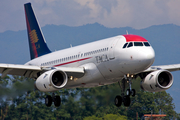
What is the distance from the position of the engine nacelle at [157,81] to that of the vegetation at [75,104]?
2.31 meters

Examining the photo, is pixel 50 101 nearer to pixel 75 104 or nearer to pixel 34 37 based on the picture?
pixel 75 104

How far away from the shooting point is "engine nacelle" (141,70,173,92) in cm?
2562

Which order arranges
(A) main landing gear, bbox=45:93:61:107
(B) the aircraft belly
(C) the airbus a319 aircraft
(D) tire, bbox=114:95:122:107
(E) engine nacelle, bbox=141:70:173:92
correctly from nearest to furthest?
1. (C) the airbus a319 aircraft
2. (B) the aircraft belly
3. (E) engine nacelle, bbox=141:70:173:92
4. (D) tire, bbox=114:95:122:107
5. (A) main landing gear, bbox=45:93:61:107

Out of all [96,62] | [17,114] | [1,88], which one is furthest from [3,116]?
[96,62]

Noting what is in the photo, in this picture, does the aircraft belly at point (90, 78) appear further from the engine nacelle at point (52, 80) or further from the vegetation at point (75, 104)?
the vegetation at point (75, 104)

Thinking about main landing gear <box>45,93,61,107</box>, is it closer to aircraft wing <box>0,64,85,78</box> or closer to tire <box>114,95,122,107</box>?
aircraft wing <box>0,64,85,78</box>

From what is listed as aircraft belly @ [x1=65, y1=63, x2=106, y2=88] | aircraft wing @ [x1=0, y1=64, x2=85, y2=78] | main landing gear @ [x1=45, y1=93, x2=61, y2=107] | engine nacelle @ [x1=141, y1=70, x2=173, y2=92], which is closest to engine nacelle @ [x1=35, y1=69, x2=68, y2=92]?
aircraft wing @ [x1=0, y1=64, x2=85, y2=78]

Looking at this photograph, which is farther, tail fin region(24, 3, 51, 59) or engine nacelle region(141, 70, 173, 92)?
tail fin region(24, 3, 51, 59)

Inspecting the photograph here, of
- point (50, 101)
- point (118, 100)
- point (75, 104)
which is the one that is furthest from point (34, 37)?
point (118, 100)

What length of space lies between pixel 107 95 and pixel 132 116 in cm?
4799

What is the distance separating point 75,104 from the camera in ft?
119

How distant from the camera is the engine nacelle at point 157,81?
25.6 m

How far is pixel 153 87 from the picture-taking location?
25.8 m

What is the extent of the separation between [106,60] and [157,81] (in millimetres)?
4354
